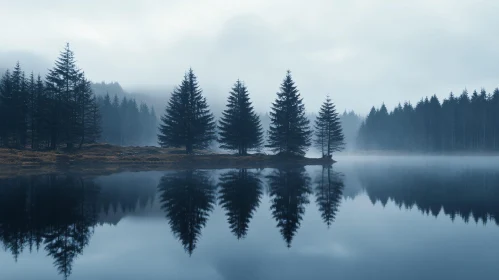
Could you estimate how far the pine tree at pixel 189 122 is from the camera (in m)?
61.0

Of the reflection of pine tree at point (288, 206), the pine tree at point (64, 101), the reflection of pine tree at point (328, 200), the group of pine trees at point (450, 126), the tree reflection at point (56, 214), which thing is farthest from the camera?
the group of pine trees at point (450, 126)

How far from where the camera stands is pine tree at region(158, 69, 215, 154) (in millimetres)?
61031

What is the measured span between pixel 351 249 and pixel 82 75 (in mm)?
63827

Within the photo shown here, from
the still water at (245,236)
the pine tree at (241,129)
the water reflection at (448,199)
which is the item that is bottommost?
the still water at (245,236)

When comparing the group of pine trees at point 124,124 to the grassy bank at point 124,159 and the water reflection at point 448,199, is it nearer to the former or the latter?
the grassy bank at point 124,159

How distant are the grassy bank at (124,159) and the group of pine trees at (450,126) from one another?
71156 millimetres

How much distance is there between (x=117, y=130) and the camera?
116 m

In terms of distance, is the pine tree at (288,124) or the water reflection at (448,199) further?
the pine tree at (288,124)

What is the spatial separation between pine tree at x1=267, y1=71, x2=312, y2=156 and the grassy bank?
2990mm

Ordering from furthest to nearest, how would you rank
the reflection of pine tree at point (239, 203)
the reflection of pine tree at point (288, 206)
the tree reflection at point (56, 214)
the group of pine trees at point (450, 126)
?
the group of pine trees at point (450, 126)
the reflection of pine tree at point (239, 203)
the reflection of pine tree at point (288, 206)
the tree reflection at point (56, 214)

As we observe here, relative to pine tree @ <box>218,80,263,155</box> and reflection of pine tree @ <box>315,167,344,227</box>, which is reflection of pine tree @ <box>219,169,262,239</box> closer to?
reflection of pine tree @ <box>315,167,344,227</box>

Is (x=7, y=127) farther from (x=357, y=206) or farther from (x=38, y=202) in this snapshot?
Answer: (x=357, y=206)

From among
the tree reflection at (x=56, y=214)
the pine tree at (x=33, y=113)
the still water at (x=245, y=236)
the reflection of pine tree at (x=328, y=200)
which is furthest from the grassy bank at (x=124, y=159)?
the reflection of pine tree at (x=328, y=200)

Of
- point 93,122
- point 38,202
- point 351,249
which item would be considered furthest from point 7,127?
point 351,249
